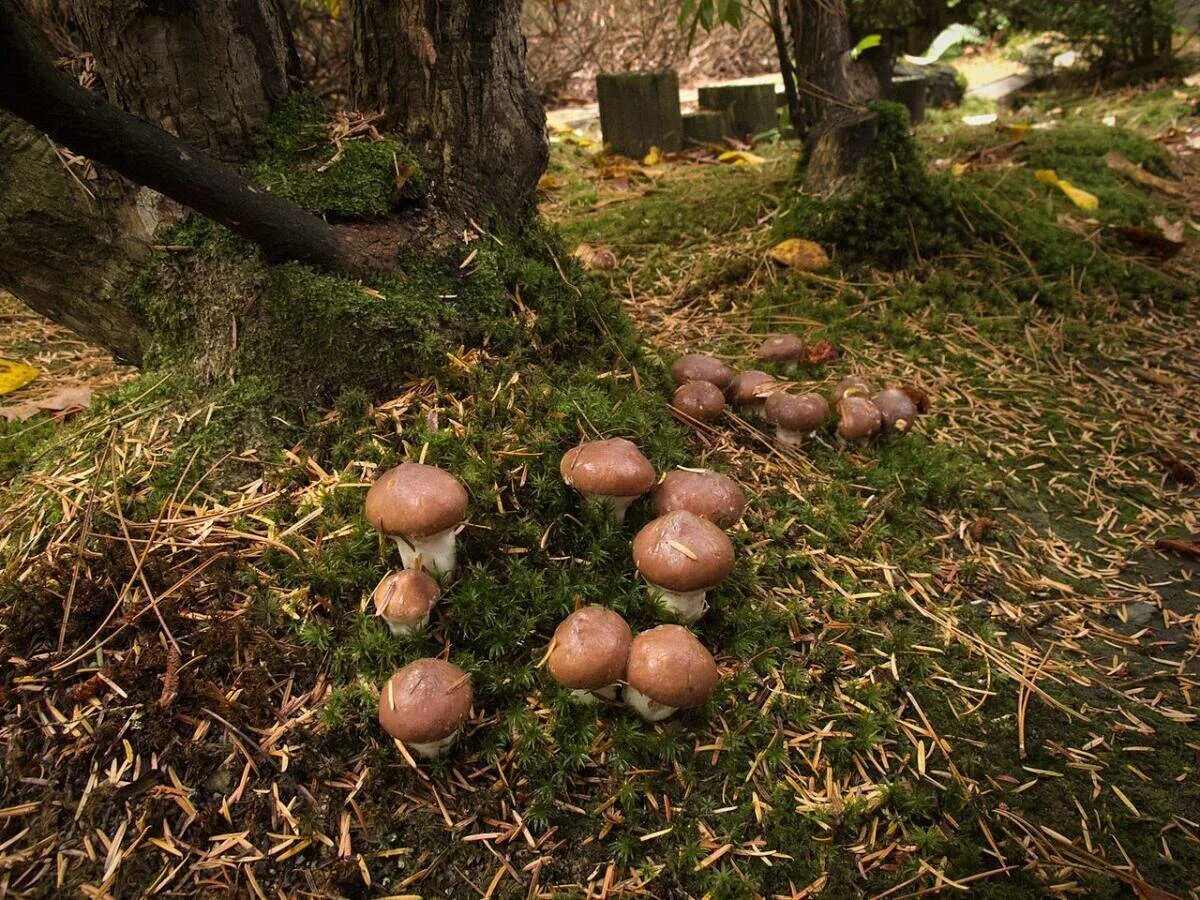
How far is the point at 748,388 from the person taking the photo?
132 inches

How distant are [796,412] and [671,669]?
1.52 meters

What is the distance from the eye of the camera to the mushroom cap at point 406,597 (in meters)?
2.14

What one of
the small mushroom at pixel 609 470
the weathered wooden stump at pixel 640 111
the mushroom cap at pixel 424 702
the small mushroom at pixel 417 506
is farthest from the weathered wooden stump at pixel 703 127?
the mushroom cap at pixel 424 702

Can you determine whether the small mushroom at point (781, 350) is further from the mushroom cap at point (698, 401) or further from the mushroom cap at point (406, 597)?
the mushroom cap at point (406, 597)

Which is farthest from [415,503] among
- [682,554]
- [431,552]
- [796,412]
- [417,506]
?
[796,412]

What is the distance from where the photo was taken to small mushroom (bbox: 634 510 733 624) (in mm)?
2172

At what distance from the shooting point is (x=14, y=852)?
1.80 m

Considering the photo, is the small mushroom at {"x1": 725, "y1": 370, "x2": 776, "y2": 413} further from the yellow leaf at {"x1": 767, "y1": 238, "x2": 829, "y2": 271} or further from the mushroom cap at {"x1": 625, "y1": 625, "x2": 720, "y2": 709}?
the yellow leaf at {"x1": 767, "y1": 238, "x2": 829, "y2": 271}

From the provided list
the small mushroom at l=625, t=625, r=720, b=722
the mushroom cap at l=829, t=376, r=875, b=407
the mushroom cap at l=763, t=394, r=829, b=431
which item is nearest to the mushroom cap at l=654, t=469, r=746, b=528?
the small mushroom at l=625, t=625, r=720, b=722

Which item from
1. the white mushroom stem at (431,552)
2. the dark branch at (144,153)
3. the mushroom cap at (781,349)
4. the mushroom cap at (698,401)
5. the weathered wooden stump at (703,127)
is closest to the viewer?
the dark branch at (144,153)

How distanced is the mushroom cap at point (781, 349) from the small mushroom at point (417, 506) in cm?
208

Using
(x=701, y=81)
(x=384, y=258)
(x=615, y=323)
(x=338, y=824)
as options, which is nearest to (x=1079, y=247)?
(x=615, y=323)

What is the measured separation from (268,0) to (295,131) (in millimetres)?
444

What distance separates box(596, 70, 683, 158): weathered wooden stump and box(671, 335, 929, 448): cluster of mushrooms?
525cm
